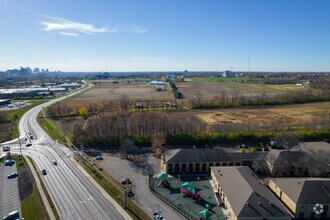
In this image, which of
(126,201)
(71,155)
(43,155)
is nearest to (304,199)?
(126,201)

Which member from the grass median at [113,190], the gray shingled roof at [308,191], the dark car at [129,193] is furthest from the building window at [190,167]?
the gray shingled roof at [308,191]

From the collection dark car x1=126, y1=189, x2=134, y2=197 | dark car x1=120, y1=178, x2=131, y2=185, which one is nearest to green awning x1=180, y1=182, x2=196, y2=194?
dark car x1=126, y1=189, x2=134, y2=197

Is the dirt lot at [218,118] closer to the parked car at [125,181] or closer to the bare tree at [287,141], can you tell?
the bare tree at [287,141]

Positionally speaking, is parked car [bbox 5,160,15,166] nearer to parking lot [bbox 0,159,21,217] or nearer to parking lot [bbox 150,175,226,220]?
parking lot [bbox 0,159,21,217]

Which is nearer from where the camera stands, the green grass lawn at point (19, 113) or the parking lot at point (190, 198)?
the parking lot at point (190, 198)

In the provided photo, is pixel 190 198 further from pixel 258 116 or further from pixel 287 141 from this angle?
pixel 258 116

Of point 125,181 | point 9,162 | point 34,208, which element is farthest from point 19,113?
point 125,181
